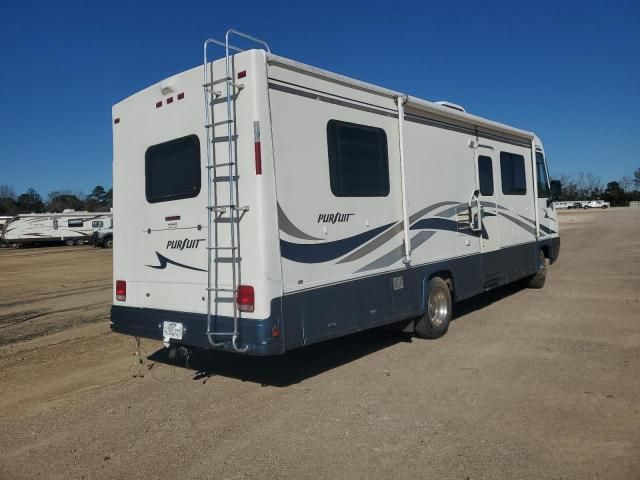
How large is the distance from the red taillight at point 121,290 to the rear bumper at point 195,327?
98 mm

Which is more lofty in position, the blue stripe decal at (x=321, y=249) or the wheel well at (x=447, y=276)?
the blue stripe decal at (x=321, y=249)

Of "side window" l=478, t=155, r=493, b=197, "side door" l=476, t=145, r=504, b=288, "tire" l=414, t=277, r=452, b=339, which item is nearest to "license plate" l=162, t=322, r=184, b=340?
"tire" l=414, t=277, r=452, b=339

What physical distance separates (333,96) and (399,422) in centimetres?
311

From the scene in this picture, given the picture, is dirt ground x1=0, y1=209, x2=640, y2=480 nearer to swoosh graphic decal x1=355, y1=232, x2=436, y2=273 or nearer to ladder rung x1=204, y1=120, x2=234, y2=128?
swoosh graphic decal x1=355, y1=232, x2=436, y2=273

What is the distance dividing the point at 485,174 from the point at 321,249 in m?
4.14

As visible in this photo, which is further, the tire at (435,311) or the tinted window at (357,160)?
the tire at (435,311)

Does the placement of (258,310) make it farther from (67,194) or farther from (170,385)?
(67,194)

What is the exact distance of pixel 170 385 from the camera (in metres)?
5.61

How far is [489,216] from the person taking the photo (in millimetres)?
8289

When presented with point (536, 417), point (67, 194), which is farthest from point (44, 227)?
point (67, 194)

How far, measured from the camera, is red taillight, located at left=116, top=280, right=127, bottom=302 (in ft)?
19.4

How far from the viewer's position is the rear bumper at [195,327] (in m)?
4.61

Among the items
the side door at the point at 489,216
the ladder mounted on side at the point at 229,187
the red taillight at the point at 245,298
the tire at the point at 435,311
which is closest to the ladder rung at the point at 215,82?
the ladder mounted on side at the point at 229,187

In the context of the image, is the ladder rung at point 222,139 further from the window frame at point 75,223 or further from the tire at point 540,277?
the window frame at point 75,223
